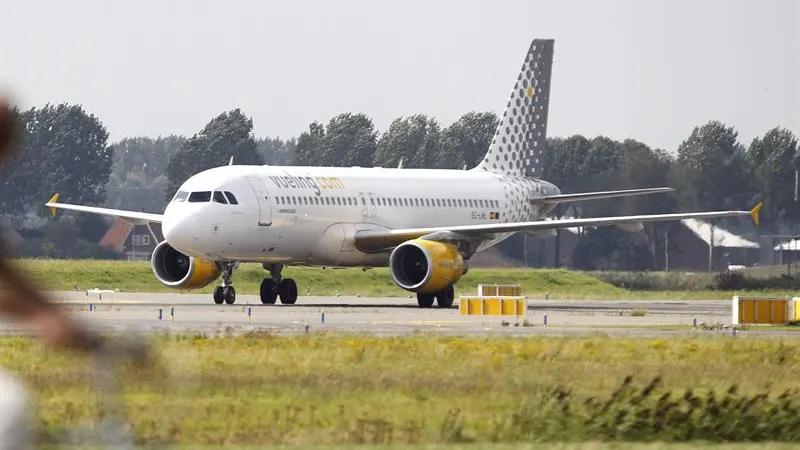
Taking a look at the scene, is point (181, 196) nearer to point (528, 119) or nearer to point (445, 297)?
point (445, 297)

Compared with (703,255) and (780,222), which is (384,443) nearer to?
(780,222)

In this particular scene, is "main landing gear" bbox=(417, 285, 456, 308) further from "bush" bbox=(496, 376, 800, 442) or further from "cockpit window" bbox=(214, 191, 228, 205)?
"bush" bbox=(496, 376, 800, 442)

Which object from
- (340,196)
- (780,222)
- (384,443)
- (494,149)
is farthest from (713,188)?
(384,443)

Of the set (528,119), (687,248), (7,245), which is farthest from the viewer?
(687,248)

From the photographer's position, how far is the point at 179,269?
5009 centimetres

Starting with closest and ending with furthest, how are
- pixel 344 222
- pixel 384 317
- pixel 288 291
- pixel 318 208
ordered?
pixel 384 317
pixel 288 291
pixel 318 208
pixel 344 222

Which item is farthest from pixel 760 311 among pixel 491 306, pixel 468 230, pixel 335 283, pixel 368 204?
pixel 335 283

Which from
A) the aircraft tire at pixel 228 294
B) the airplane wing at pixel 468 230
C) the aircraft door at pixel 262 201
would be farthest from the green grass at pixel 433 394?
the airplane wing at pixel 468 230

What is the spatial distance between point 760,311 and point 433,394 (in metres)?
23.4

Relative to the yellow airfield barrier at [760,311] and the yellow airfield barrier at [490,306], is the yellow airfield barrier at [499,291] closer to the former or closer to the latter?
the yellow airfield barrier at [490,306]

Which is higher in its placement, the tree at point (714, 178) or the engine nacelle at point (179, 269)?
the tree at point (714, 178)

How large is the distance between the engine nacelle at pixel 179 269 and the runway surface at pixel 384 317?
652 millimetres

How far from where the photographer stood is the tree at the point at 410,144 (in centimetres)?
13988

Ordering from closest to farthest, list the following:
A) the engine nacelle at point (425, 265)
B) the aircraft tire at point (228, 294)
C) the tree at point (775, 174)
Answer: the engine nacelle at point (425, 265) < the aircraft tire at point (228, 294) < the tree at point (775, 174)
